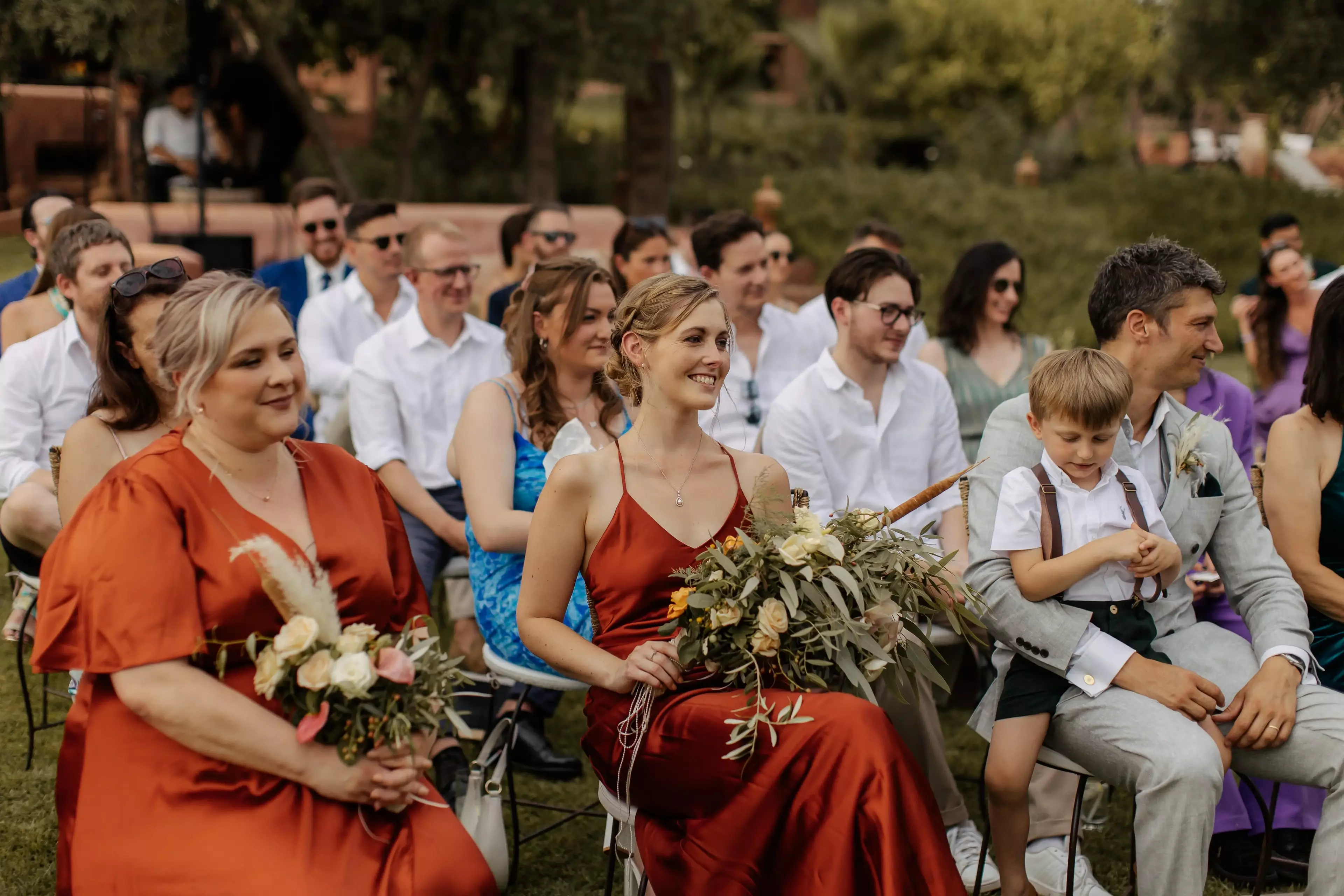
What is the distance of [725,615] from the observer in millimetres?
3072

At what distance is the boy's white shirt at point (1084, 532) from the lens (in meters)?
3.54

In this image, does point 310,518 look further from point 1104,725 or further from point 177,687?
point 1104,725

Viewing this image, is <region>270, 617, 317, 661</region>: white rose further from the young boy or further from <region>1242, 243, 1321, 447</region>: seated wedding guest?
<region>1242, 243, 1321, 447</region>: seated wedding guest

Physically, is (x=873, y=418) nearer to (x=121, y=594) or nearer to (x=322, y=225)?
(x=121, y=594)

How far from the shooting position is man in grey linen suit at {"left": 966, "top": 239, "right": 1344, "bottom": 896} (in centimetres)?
336

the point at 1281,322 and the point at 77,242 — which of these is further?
the point at 1281,322

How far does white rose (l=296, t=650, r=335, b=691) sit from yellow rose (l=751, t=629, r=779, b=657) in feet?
3.13

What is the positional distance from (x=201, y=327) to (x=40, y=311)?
11.1ft

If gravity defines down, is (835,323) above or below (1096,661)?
above

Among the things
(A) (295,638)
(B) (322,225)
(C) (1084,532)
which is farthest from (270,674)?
(B) (322,225)

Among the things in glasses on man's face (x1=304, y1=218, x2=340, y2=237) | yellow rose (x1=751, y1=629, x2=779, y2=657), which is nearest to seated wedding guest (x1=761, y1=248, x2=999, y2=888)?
yellow rose (x1=751, y1=629, x2=779, y2=657)

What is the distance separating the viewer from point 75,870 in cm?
278

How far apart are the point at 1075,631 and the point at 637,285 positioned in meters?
1.50

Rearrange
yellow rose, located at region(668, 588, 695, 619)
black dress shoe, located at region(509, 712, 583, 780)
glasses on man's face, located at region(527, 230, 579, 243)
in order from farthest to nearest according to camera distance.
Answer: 1. glasses on man's face, located at region(527, 230, 579, 243)
2. black dress shoe, located at region(509, 712, 583, 780)
3. yellow rose, located at region(668, 588, 695, 619)
